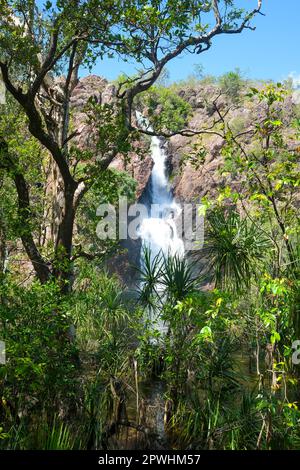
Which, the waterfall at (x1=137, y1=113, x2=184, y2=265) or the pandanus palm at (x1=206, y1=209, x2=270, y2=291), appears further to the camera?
the waterfall at (x1=137, y1=113, x2=184, y2=265)

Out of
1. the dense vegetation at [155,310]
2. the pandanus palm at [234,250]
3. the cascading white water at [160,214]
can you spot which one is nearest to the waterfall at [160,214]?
the cascading white water at [160,214]

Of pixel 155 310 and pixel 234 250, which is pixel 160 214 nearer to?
pixel 155 310

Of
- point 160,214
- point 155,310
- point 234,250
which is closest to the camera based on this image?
point 234,250

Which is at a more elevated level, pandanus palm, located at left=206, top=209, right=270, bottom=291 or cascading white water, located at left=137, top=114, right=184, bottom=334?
cascading white water, located at left=137, top=114, right=184, bottom=334

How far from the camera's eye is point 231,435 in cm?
618

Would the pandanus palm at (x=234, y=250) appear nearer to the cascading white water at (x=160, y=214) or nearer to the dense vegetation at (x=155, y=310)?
the dense vegetation at (x=155, y=310)

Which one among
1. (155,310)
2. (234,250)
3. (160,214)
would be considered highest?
(160,214)

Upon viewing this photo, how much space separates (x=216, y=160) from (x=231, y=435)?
3267 cm

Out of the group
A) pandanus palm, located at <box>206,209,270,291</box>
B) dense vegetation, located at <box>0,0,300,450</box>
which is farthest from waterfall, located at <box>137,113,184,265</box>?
pandanus palm, located at <box>206,209,270,291</box>

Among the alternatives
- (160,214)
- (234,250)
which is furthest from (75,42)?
(160,214)

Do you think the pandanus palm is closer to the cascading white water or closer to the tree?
the tree

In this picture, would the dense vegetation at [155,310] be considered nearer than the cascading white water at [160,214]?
Yes

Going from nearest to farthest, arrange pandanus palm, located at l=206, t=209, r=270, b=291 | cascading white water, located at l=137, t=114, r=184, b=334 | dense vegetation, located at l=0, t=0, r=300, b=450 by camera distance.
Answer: dense vegetation, located at l=0, t=0, r=300, b=450, pandanus palm, located at l=206, t=209, r=270, b=291, cascading white water, located at l=137, t=114, r=184, b=334
